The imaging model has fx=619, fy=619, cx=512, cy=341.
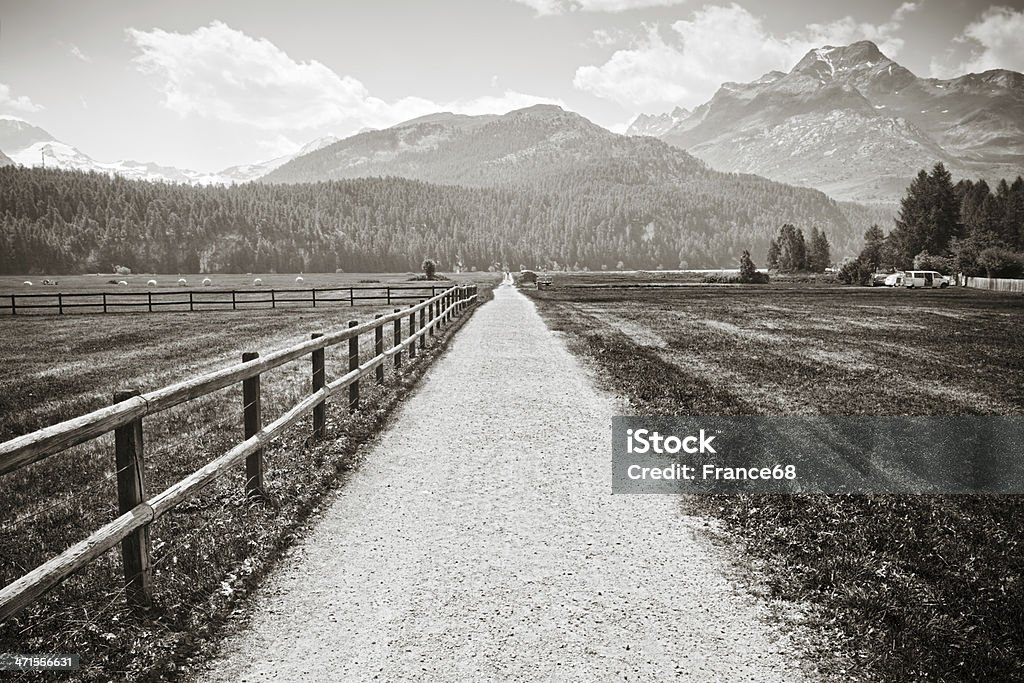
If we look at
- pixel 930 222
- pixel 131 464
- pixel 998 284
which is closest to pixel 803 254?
pixel 930 222

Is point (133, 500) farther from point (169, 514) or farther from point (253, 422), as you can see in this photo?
point (169, 514)

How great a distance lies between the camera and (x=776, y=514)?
5.59 meters

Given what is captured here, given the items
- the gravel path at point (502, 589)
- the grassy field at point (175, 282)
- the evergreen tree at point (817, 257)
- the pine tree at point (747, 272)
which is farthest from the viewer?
the evergreen tree at point (817, 257)

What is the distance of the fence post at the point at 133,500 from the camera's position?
3889mm

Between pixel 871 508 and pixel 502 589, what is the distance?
3735 mm

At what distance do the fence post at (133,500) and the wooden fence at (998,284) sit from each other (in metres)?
76.3

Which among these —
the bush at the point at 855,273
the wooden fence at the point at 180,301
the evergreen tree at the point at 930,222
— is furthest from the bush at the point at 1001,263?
the wooden fence at the point at 180,301

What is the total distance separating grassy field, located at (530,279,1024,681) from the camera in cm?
366

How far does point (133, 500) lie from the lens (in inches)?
154

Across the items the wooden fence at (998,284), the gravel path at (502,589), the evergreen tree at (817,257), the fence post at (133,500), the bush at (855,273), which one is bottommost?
the gravel path at (502,589)

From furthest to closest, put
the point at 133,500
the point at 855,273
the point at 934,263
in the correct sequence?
the point at 934,263 → the point at 855,273 → the point at 133,500

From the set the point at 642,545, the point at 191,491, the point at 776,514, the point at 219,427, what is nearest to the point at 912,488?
the point at 776,514

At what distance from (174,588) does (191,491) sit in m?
0.68

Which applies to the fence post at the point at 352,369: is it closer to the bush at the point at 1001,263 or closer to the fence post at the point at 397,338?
the fence post at the point at 397,338
